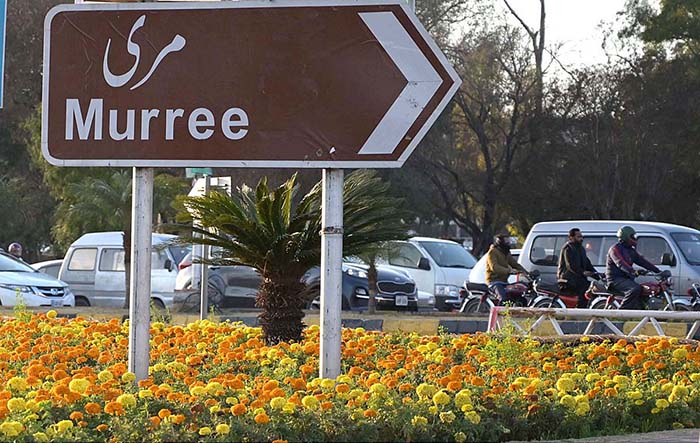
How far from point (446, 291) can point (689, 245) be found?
592 centimetres

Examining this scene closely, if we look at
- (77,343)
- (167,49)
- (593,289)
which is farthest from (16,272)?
(167,49)

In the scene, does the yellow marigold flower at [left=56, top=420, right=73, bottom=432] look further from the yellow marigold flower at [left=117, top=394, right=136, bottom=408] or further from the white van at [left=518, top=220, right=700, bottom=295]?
the white van at [left=518, top=220, right=700, bottom=295]

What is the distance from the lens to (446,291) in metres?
25.9

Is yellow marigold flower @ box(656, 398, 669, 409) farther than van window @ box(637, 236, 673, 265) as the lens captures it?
No

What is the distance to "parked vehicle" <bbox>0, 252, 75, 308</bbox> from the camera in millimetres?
23031

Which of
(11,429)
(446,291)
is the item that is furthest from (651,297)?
(11,429)

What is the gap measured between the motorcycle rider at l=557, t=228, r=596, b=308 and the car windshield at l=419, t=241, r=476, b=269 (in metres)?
7.38

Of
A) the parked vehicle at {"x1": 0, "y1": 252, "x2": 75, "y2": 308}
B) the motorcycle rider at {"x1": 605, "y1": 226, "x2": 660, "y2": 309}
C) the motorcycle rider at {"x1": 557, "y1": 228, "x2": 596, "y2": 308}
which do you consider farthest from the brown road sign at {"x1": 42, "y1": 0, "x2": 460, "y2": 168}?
the parked vehicle at {"x1": 0, "y1": 252, "x2": 75, "y2": 308}

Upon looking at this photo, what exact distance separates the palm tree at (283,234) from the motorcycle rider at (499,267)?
9.92m

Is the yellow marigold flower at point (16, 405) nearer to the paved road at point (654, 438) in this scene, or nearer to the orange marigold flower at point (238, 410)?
the orange marigold flower at point (238, 410)

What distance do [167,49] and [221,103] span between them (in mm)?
407

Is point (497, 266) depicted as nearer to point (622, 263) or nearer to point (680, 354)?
point (622, 263)

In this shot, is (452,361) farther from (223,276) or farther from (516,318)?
(223,276)

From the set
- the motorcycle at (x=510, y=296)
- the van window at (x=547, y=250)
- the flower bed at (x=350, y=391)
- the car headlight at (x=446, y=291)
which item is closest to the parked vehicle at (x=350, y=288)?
the car headlight at (x=446, y=291)
